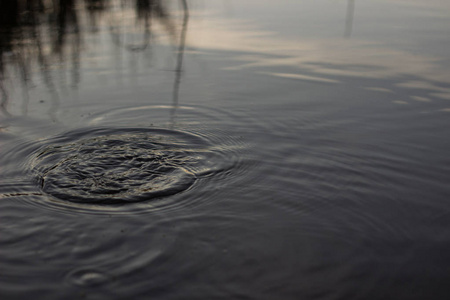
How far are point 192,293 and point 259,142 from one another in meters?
2.37

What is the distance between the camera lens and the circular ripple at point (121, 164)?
403cm

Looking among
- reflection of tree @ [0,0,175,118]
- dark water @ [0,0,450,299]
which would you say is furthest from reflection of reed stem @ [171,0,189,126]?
reflection of tree @ [0,0,175,118]

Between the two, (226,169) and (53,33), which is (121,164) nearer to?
(226,169)

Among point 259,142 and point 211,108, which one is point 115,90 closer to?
point 211,108

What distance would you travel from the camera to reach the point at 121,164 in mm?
4461

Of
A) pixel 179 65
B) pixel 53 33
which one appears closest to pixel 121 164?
pixel 179 65

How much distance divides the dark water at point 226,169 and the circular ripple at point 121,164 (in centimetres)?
2

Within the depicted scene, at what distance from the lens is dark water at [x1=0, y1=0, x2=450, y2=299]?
3131 mm

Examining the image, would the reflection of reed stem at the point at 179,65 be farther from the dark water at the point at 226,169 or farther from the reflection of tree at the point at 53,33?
the reflection of tree at the point at 53,33

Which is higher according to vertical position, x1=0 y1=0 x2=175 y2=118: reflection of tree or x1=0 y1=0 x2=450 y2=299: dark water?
x1=0 y1=0 x2=175 y2=118: reflection of tree

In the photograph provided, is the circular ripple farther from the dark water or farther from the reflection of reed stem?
the reflection of reed stem

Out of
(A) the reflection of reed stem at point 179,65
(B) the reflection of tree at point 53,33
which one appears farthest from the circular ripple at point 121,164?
(B) the reflection of tree at point 53,33

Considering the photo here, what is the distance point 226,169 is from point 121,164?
0.95 meters

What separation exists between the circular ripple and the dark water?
0.02m
